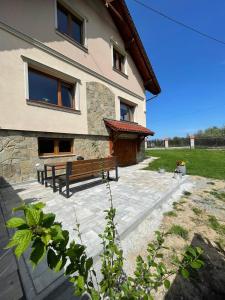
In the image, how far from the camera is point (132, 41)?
1161cm

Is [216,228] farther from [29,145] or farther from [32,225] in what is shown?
[29,145]

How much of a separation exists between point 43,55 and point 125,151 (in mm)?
7330

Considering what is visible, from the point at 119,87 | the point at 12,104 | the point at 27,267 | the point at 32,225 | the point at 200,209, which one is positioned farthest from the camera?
the point at 119,87

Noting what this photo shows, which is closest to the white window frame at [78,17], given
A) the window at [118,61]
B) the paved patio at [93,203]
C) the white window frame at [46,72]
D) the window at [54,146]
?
the white window frame at [46,72]

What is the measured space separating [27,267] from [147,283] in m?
1.78

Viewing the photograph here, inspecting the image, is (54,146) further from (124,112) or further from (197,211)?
(124,112)

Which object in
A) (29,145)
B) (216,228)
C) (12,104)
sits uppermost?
(12,104)

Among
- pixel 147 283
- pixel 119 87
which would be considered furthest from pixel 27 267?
pixel 119 87

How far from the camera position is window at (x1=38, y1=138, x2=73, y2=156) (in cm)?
707

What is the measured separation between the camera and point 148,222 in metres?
3.49

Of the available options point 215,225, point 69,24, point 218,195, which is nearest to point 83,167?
point 215,225

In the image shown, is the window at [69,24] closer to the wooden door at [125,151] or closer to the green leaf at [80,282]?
the wooden door at [125,151]

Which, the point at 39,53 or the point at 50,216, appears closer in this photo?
the point at 50,216

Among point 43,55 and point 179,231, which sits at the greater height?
point 43,55
